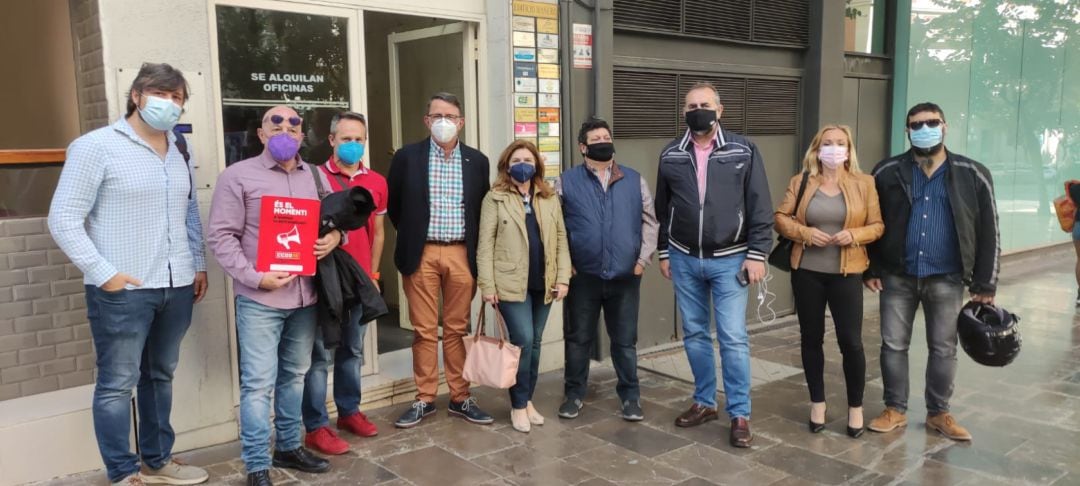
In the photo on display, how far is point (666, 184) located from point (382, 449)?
88.8 inches

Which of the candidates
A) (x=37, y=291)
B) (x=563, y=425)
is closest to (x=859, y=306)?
(x=563, y=425)

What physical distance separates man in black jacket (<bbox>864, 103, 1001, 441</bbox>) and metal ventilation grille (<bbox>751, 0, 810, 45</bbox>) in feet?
10.3

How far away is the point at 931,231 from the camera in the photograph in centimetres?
476

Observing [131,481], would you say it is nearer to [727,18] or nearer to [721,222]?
[721,222]

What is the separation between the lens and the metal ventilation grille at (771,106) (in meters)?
7.80

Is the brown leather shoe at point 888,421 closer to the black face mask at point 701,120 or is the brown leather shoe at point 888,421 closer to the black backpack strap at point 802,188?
the black backpack strap at point 802,188

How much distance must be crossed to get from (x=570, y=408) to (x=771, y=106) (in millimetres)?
4059

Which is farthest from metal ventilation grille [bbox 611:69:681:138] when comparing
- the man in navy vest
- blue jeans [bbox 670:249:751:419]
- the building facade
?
blue jeans [bbox 670:249:751:419]

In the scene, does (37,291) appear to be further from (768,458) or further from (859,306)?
(859,306)

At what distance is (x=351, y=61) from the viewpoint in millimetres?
5441

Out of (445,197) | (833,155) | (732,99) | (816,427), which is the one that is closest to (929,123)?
(833,155)

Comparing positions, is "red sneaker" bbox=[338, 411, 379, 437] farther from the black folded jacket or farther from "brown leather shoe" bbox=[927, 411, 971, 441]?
"brown leather shoe" bbox=[927, 411, 971, 441]

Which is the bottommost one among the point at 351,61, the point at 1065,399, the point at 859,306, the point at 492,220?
the point at 1065,399

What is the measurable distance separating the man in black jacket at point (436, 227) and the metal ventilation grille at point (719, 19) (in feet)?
9.84
